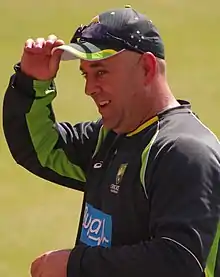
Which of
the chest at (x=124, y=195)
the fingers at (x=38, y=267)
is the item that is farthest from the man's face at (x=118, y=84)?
the fingers at (x=38, y=267)

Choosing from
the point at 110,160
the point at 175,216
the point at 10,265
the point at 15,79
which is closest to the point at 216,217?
the point at 175,216

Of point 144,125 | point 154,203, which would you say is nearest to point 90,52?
point 144,125

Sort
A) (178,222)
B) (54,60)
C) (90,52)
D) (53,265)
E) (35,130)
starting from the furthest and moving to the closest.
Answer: (35,130) < (54,60) < (90,52) < (53,265) < (178,222)

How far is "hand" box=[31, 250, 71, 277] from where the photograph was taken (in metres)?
2.57

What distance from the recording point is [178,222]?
7.98ft

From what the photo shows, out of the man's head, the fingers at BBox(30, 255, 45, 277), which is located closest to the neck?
the man's head

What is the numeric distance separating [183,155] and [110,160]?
0.41 meters

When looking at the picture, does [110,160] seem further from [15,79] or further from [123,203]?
[15,79]

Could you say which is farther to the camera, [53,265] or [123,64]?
[123,64]

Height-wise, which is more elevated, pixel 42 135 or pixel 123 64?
pixel 123 64

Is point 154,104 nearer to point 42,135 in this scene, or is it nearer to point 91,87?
point 91,87

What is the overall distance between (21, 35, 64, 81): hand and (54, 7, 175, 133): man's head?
340mm

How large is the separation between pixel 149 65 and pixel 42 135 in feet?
2.16

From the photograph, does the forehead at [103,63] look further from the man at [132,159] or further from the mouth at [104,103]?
the mouth at [104,103]
